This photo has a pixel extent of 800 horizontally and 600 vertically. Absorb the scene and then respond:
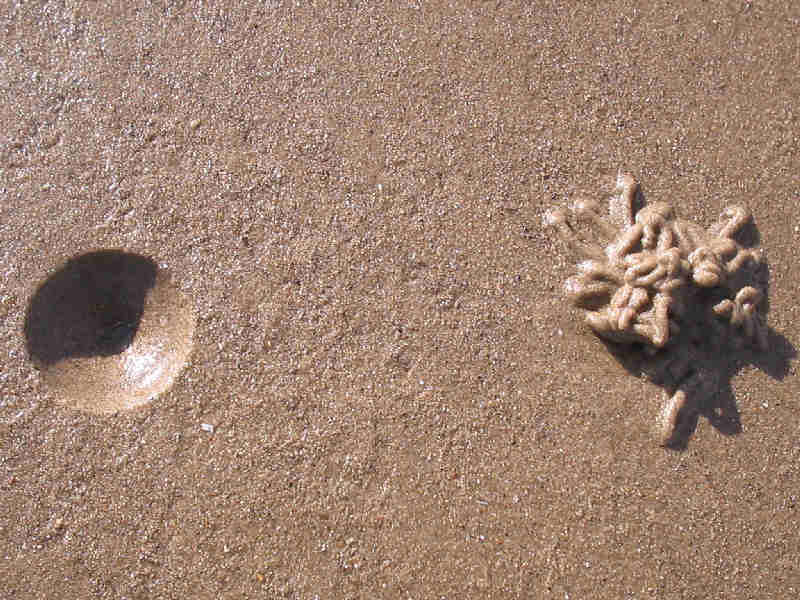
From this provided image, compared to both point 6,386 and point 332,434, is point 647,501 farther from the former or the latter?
point 6,386

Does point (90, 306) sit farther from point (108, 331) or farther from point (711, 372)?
point (711, 372)

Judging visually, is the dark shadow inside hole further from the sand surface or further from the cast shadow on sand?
the cast shadow on sand

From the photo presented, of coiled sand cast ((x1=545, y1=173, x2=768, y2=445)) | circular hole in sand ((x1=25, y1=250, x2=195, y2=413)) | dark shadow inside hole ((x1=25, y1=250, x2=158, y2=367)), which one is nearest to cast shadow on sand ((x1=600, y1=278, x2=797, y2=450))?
coiled sand cast ((x1=545, y1=173, x2=768, y2=445))

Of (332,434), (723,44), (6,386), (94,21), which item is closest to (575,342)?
(332,434)

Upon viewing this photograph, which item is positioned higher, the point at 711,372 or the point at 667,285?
the point at 667,285

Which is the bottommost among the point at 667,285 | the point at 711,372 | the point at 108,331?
the point at 108,331

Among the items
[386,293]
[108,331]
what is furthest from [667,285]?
[108,331]

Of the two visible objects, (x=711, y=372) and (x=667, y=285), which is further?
(x=711, y=372)
